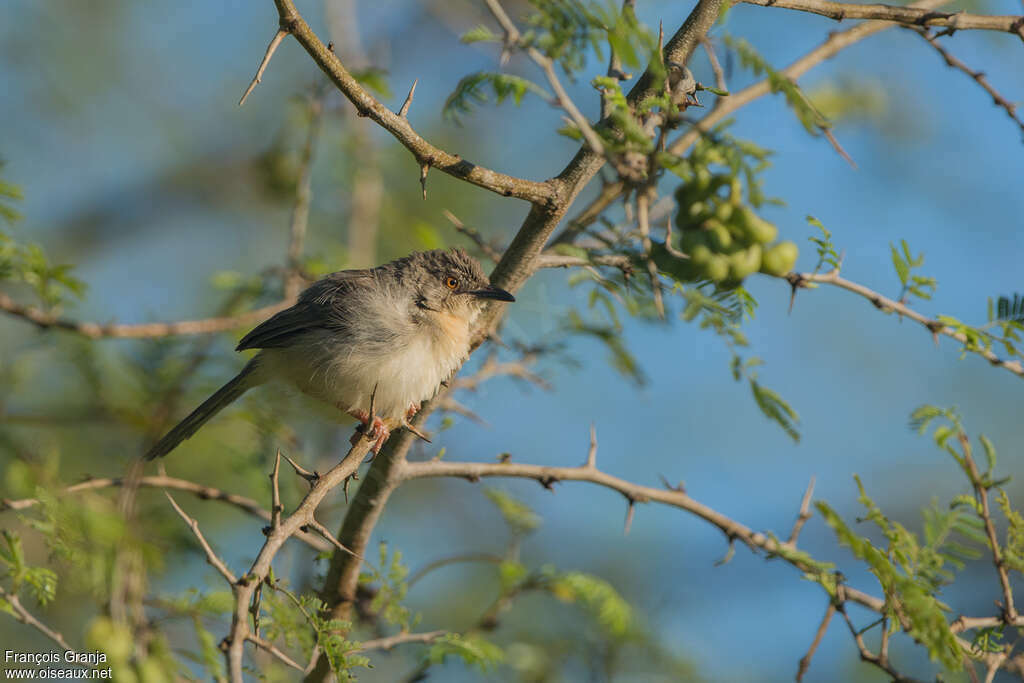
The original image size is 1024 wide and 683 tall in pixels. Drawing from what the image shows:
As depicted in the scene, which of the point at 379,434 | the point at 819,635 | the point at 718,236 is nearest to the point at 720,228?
the point at 718,236

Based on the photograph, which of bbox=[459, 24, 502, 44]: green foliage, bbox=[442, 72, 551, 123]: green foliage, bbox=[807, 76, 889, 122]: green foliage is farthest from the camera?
bbox=[807, 76, 889, 122]: green foliage

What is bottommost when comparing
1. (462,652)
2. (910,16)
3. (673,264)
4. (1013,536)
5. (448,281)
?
(1013,536)

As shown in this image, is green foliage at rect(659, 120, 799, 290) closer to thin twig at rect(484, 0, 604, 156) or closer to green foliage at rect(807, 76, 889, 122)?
thin twig at rect(484, 0, 604, 156)

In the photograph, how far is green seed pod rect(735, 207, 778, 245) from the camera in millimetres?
2355

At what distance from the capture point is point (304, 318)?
16.5ft

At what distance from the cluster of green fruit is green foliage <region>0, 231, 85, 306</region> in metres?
3.24

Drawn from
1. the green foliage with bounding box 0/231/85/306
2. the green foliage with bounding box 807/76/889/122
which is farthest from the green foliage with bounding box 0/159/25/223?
the green foliage with bounding box 807/76/889/122

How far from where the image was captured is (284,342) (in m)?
5.07

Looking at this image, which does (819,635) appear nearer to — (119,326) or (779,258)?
(779,258)

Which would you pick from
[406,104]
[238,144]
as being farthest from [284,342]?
[238,144]

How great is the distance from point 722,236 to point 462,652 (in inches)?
91.6

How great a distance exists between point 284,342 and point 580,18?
10.7 ft

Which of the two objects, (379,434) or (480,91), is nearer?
(480,91)

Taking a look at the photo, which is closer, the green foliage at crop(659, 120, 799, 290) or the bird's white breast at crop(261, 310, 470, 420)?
the green foliage at crop(659, 120, 799, 290)
